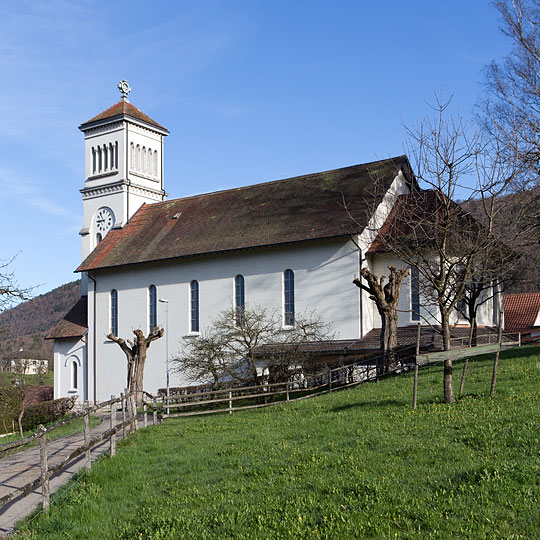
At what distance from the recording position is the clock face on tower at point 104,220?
2023 inches

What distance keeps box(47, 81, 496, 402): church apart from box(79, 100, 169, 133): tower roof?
16 cm

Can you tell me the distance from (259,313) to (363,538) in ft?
97.1

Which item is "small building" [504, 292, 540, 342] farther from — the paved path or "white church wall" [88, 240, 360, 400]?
the paved path

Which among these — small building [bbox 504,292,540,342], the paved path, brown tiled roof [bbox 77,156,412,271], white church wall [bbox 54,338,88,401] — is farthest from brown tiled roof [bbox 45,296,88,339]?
small building [bbox 504,292,540,342]

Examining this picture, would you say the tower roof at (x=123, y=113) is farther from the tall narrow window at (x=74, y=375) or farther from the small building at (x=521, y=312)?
the small building at (x=521, y=312)

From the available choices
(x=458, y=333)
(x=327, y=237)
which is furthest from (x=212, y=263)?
(x=458, y=333)

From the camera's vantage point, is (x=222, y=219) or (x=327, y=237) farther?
(x=222, y=219)

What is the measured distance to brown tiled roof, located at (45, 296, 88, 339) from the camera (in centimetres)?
4734

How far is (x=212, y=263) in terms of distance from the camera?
40500 mm

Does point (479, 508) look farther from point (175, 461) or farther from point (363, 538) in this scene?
point (175, 461)

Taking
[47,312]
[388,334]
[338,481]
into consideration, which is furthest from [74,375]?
[47,312]

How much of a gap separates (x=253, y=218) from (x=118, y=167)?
16053 mm

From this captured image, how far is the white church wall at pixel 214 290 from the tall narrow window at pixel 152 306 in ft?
0.84

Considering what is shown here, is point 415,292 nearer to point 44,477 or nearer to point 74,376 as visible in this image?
point 74,376
